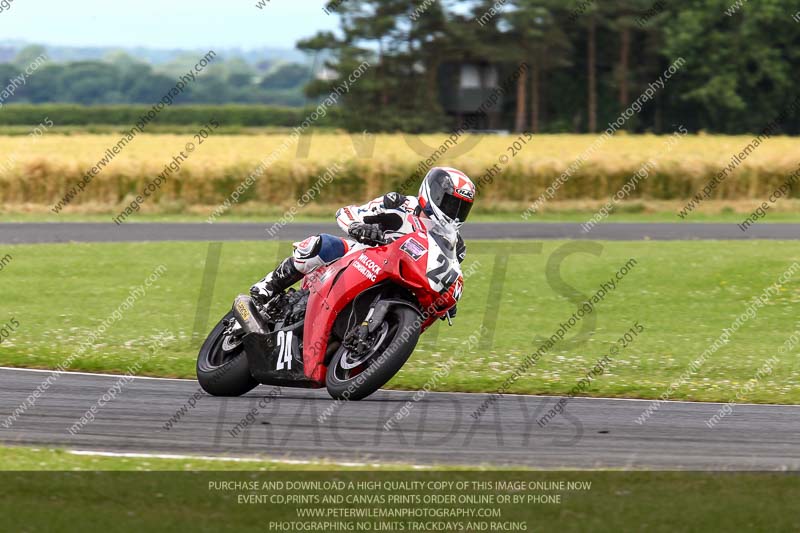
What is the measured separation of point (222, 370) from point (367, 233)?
5.70 ft

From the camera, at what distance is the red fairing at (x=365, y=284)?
8.73 m

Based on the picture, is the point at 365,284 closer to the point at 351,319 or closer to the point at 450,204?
the point at 351,319

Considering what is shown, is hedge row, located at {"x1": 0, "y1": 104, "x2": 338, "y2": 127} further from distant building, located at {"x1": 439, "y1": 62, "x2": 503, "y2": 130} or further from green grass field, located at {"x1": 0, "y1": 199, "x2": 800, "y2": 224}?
green grass field, located at {"x1": 0, "y1": 199, "x2": 800, "y2": 224}

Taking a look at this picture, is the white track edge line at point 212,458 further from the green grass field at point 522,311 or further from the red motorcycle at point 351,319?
the green grass field at point 522,311

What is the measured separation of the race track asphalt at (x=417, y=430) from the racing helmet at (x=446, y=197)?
5.09ft

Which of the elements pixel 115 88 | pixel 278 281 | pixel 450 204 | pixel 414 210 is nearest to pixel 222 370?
pixel 278 281

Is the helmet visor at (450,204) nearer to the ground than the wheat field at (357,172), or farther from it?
farther from it

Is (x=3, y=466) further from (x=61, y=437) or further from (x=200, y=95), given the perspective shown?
(x=200, y=95)

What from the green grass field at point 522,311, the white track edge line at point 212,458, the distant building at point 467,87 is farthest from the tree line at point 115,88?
the white track edge line at point 212,458

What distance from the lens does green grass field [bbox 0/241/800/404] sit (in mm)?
11633

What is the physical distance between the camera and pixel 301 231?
26.2 m

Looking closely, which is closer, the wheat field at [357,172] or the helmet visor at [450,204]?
the helmet visor at [450,204]

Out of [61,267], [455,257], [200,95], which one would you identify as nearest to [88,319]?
[61,267]
